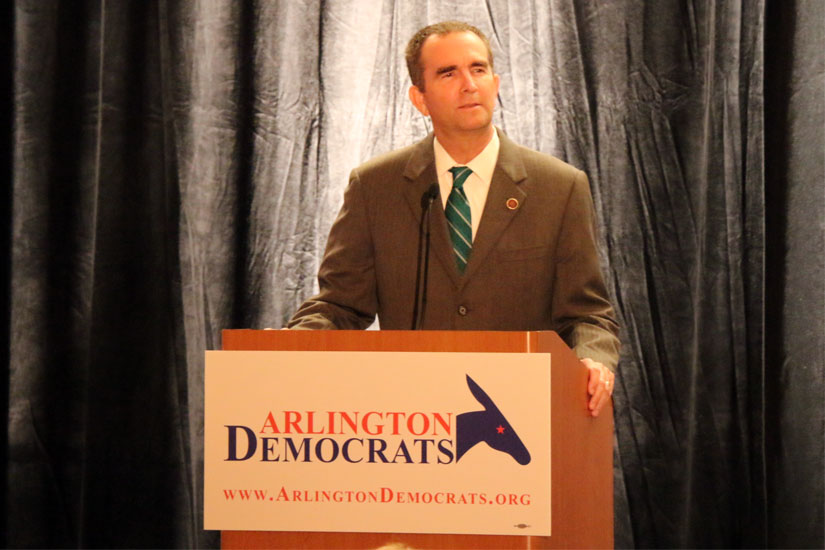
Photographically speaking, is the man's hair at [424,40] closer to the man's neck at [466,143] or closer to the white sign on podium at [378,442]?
the man's neck at [466,143]

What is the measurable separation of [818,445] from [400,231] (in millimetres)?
1585

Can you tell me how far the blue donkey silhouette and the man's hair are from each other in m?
1.26

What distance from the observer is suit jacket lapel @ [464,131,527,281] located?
7.95 feet

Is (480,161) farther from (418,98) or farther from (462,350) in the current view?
(462,350)

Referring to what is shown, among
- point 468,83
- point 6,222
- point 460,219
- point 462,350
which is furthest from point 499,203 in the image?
point 6,222

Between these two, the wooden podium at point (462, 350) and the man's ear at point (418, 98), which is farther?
the man's ear at point (418, 98)

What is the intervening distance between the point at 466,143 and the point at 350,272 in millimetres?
437

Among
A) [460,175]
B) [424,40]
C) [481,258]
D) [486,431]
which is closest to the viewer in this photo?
[486,431]

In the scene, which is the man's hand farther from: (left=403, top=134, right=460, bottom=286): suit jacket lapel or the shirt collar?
the shirt collar

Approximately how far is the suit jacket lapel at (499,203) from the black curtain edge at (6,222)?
190 centimetres

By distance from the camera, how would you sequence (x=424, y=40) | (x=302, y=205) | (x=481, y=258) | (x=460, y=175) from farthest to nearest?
(x=302, y=205) < (x=424, y=40) < (x=460, y=175) < (x=481, y=258)

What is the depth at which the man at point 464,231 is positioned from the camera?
95.9 inches

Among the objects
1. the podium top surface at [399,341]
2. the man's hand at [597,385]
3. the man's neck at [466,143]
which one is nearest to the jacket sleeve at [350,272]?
the man's neck at [466,143]

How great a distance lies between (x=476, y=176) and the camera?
259 centimetres
